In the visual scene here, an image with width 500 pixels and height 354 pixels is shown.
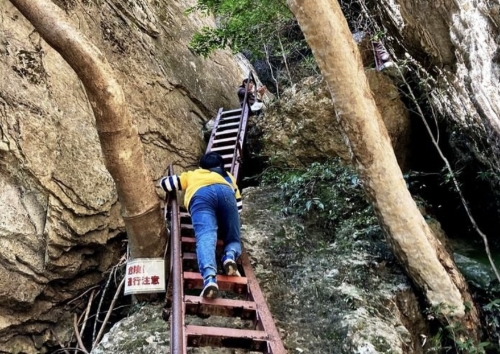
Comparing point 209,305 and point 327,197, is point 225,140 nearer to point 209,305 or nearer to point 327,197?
point 327,197

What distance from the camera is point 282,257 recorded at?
5.54 meters

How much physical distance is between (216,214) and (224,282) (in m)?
0.74

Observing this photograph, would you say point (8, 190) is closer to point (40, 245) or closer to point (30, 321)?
point (40, 245)

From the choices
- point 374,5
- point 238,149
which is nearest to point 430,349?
point 238,149

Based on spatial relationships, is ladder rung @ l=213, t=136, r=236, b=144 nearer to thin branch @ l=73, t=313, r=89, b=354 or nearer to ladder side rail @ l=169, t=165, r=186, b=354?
ladder side rail @ l=169, t=165, r=186, b=354

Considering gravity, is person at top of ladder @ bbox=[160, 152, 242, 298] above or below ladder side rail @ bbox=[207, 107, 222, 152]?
below

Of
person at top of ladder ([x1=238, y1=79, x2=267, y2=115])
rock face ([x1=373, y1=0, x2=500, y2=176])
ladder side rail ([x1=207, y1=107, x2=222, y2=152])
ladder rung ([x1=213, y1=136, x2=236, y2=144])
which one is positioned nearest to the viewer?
rock face ([x1=373, y1=0, x2=500, y2=176])

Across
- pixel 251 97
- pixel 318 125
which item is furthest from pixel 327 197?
pixel 251 97

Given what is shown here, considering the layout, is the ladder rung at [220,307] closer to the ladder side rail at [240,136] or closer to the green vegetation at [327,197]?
the green vegetation at [327,197]

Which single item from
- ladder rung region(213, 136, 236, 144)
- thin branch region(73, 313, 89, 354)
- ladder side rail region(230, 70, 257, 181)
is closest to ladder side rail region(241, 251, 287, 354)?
thin branch region(73, 313, 89, 354)

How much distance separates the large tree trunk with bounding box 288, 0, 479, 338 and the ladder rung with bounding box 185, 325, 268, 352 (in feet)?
6.24

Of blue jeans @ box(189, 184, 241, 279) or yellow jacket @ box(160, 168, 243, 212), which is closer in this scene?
Result: blue jeans @ box(189, 184, 241, 279)

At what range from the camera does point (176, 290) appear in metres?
4.06

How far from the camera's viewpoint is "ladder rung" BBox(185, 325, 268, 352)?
364 centimetres
